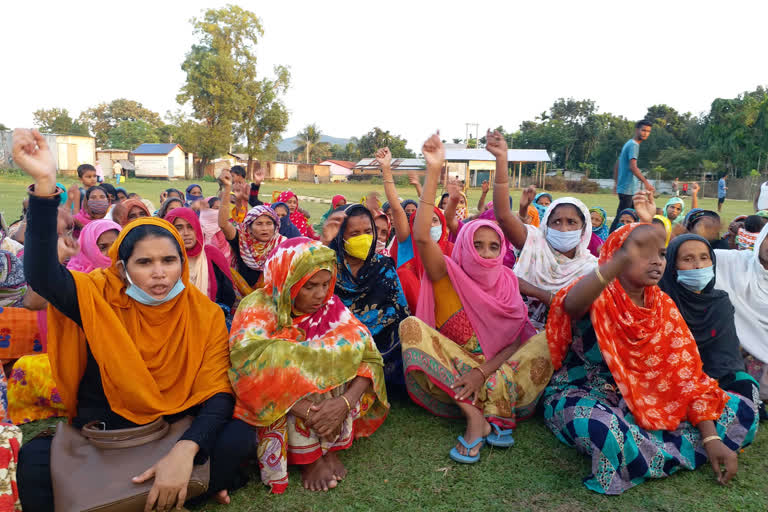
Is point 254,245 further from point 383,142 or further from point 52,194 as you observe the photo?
point 383,142

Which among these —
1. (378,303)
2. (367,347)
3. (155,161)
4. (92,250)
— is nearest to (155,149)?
(155,161)

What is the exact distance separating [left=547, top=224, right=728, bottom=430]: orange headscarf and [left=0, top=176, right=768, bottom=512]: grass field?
365 millimetres

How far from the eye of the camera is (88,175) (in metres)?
7.88

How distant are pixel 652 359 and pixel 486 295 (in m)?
1.10

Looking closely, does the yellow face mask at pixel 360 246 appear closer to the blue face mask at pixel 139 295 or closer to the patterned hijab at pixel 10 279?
the blue face mask at pixel 139 295

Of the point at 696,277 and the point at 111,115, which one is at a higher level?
the point at 111,115

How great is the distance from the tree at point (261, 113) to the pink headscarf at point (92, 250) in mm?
42612

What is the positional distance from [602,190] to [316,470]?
45111 mm

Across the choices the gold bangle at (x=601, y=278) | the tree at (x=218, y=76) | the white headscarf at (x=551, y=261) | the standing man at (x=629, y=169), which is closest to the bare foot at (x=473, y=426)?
the gold bangle at (x=601, y=278)

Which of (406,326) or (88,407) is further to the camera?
(406,326)

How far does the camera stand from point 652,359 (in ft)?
10.0

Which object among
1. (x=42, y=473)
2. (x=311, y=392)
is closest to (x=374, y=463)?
(x=311, y=392)

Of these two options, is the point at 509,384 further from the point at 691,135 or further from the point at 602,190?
the point at 691,135

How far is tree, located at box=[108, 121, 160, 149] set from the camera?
68188 millimetres
